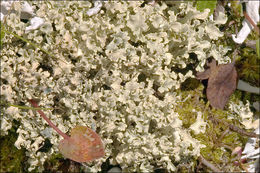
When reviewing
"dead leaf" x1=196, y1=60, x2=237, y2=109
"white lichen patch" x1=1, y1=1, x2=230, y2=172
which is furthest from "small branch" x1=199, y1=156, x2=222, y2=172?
"dead leaf" x1=196, y1=60, x2=237, y2=109

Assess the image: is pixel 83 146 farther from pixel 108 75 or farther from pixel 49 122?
pixel 108 75


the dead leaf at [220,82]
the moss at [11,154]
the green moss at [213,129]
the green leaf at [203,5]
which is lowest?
the moss at [11,154]

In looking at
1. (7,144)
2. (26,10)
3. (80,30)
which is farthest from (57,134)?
(26,10)

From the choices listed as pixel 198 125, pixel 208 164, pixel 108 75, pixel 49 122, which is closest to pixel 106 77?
pixel 108 75

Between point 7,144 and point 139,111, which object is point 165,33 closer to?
point 139,111

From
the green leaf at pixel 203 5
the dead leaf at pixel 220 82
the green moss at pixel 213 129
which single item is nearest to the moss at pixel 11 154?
the green moss at pixel 213 129

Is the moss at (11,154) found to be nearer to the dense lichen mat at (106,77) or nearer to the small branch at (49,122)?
the dense lichen mat at (106,77)
